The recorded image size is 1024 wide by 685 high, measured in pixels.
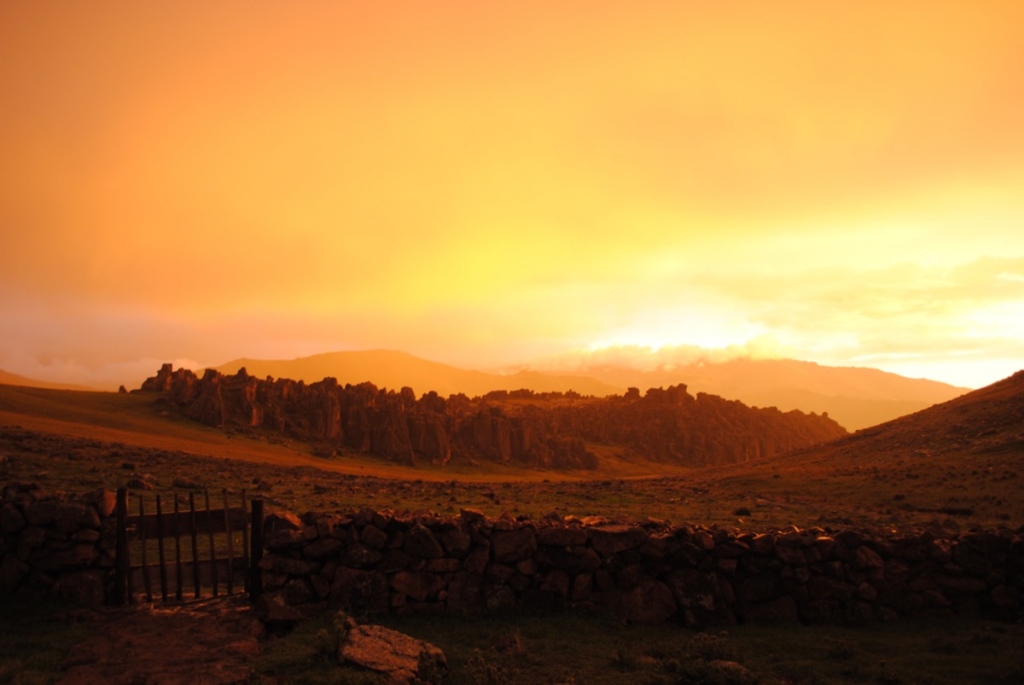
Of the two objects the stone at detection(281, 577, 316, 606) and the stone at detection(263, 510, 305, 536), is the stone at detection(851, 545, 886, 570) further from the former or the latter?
the stone at detection(263, 510, 305, 536)

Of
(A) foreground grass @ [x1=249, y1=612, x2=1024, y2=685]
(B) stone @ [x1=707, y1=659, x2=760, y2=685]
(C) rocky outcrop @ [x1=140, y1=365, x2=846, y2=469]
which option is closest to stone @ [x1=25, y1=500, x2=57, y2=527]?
(A) foreground grass @ [x1=249, y1=612, x2=1024, y2=685]

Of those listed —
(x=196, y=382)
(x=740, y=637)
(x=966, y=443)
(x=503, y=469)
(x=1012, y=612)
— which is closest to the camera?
(x=740, y=637)

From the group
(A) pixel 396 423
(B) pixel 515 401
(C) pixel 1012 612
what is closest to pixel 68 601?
(C) pixel 1012 612

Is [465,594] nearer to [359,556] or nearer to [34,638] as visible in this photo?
[359,556]

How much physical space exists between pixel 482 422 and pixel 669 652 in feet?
296

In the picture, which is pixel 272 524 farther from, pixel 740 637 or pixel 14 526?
pixel 740 637

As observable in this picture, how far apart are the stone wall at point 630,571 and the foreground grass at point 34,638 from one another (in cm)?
360

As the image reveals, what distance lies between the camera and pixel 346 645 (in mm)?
10891

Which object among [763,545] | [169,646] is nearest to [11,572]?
[169,646]

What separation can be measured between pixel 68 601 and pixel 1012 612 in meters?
19.5

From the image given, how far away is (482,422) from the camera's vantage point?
10162 cm

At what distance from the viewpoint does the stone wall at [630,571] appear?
45.1 feet

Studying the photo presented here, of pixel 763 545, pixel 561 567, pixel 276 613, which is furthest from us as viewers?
pixel 763 545

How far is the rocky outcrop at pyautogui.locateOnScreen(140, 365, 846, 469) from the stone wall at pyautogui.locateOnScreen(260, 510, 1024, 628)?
68723 millimetres
